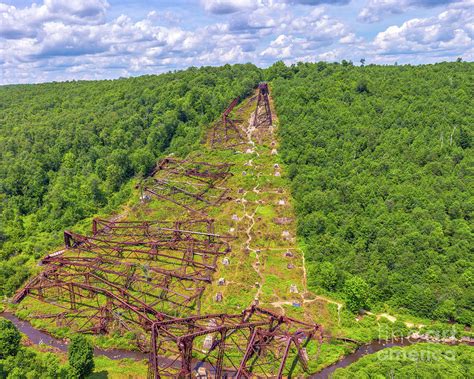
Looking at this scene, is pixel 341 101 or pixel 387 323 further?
pixel 341 101

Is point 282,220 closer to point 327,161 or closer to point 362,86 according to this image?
point 327,161

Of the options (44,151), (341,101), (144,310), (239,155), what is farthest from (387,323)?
(44,151)

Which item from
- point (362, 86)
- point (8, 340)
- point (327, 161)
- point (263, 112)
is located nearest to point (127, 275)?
point (8, 340)

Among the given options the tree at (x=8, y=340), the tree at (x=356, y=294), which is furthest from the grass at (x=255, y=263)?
the tree at (x=8, y=340)

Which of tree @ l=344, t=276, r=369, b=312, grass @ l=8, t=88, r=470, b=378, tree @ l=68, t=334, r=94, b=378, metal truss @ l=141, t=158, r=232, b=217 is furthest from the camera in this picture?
metal truss @ l=141, t=158, r=232, b=217

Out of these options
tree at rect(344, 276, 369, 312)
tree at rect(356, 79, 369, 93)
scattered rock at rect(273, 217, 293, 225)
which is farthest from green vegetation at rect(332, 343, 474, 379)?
tree at rect(356, 79, 369, 93)

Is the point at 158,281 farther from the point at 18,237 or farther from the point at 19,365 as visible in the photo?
the point at 18,237

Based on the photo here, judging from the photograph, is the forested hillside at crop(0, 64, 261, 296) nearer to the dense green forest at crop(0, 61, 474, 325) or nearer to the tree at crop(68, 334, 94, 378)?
the dense green forest at crop(0, 61, 474, 325)
